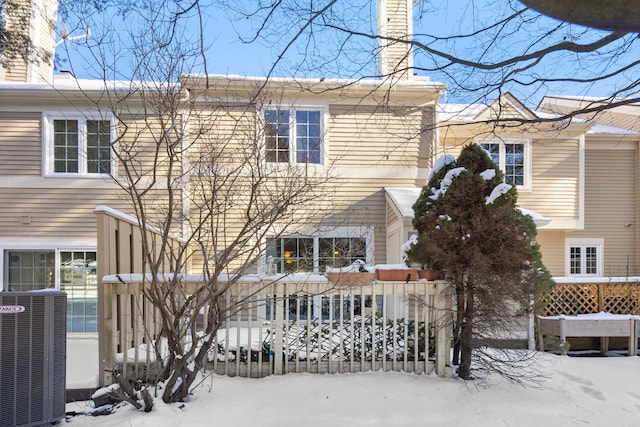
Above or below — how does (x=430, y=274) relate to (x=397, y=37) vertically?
below

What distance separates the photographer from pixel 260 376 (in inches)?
180

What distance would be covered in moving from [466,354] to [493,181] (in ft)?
5.78

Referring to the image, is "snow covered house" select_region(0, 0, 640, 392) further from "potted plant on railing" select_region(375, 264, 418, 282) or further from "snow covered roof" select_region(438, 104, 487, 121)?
"potted plant on railing" select_region(375, 264, 418, 282)

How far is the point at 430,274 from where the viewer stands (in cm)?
478

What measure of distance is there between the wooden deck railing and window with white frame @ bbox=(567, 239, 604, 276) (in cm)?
887

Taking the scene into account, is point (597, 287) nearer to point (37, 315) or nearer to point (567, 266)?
point (567, 266)

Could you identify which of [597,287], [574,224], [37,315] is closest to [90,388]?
[37,315]

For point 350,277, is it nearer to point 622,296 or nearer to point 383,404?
point 383,404

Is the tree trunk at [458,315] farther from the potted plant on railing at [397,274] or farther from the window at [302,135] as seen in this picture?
the window at [302,135]

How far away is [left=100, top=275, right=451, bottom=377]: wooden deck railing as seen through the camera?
4492 mm

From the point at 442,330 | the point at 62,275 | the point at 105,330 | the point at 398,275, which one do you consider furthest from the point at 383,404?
the point at 62,275

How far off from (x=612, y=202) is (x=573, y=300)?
6.57m

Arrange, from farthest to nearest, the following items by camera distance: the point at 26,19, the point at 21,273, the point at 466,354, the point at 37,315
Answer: the point at 21,273, the point at 26,19, the point at 466,354, the point at 37,315

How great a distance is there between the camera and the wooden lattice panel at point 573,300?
22.6 ft
